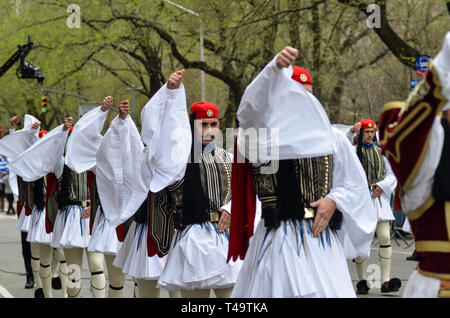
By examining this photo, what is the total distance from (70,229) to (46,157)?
885mm

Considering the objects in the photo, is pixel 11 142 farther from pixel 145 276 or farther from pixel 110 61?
pixel 110 61

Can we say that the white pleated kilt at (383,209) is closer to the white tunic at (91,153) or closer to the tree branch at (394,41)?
the white tunic at (91,153)

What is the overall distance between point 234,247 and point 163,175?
128 centimetres

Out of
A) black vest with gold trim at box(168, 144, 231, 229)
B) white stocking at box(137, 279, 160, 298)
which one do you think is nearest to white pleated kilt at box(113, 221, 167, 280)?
white stocking at box(137, 279, 160, 298)

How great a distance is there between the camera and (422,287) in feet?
10.8

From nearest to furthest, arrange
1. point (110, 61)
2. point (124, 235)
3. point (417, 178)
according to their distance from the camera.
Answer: point (417, 178) < point (124, 235) < point (110, 61)

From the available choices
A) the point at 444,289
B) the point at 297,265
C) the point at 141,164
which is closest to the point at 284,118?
the point at 297,265

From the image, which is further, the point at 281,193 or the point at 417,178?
the point at 281,193

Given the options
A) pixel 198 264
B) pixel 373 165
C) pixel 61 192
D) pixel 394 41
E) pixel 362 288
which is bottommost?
pixel 362 288

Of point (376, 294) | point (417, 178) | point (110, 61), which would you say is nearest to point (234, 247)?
point (417, 178)

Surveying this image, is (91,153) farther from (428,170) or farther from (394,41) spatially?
(394,41)

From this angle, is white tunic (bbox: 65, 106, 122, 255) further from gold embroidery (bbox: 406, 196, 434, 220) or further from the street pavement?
gold embroidery (bbox: 406, 196, 434, 220)

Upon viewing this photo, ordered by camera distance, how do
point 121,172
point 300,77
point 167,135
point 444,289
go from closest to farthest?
point 444,289, point 300,77, point 167,135, point 121,172

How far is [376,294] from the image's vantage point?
902 centimetres
